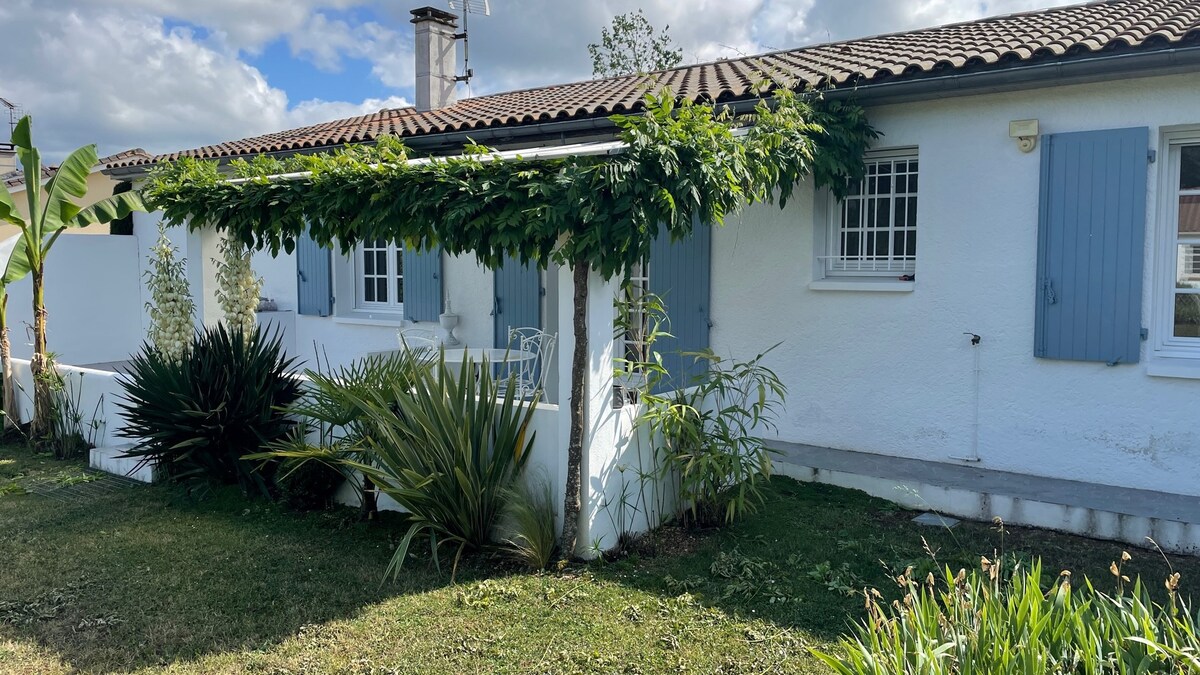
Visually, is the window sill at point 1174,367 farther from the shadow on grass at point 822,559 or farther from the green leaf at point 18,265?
the green leaf at point 18,265

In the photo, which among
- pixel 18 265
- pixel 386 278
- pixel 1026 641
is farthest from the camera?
pixel 386 278

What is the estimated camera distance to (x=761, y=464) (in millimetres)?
6094

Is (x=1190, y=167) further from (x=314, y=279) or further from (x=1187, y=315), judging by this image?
(x=314, y=279)

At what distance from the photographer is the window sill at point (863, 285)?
7633 mm

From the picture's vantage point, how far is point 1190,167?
6672 mm

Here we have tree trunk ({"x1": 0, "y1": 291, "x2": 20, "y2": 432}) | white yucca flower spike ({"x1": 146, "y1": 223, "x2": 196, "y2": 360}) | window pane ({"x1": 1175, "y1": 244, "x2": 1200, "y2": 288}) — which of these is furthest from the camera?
tree trunk ({"x1": 0, "y1": 291, "x2": 20, "y2": 432})

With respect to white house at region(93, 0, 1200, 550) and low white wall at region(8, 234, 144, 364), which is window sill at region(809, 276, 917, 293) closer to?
white house at region(93, 0, 1200, 550)

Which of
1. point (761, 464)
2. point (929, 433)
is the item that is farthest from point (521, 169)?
point (929, 433)

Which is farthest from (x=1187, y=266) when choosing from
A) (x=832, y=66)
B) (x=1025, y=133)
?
(x=832, y=66)

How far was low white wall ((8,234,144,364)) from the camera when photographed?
14.8 meters

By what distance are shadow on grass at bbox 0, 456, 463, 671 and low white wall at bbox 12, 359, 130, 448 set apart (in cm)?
179

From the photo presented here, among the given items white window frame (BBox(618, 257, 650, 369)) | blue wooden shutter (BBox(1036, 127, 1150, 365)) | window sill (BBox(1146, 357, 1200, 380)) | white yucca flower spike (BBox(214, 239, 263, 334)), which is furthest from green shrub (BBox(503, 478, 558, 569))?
window sill (BBox(1146, 357, 1200, 380))

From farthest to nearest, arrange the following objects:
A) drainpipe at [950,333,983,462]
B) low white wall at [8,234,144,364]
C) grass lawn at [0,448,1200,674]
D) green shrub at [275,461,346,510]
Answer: low white wall at [8,234,144,364] → drainpipe at [950,333,983,462] → green shrub at [275,461,346,510] → grass lawn at [0,448,1200,674]

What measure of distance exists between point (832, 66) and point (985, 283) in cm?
251
